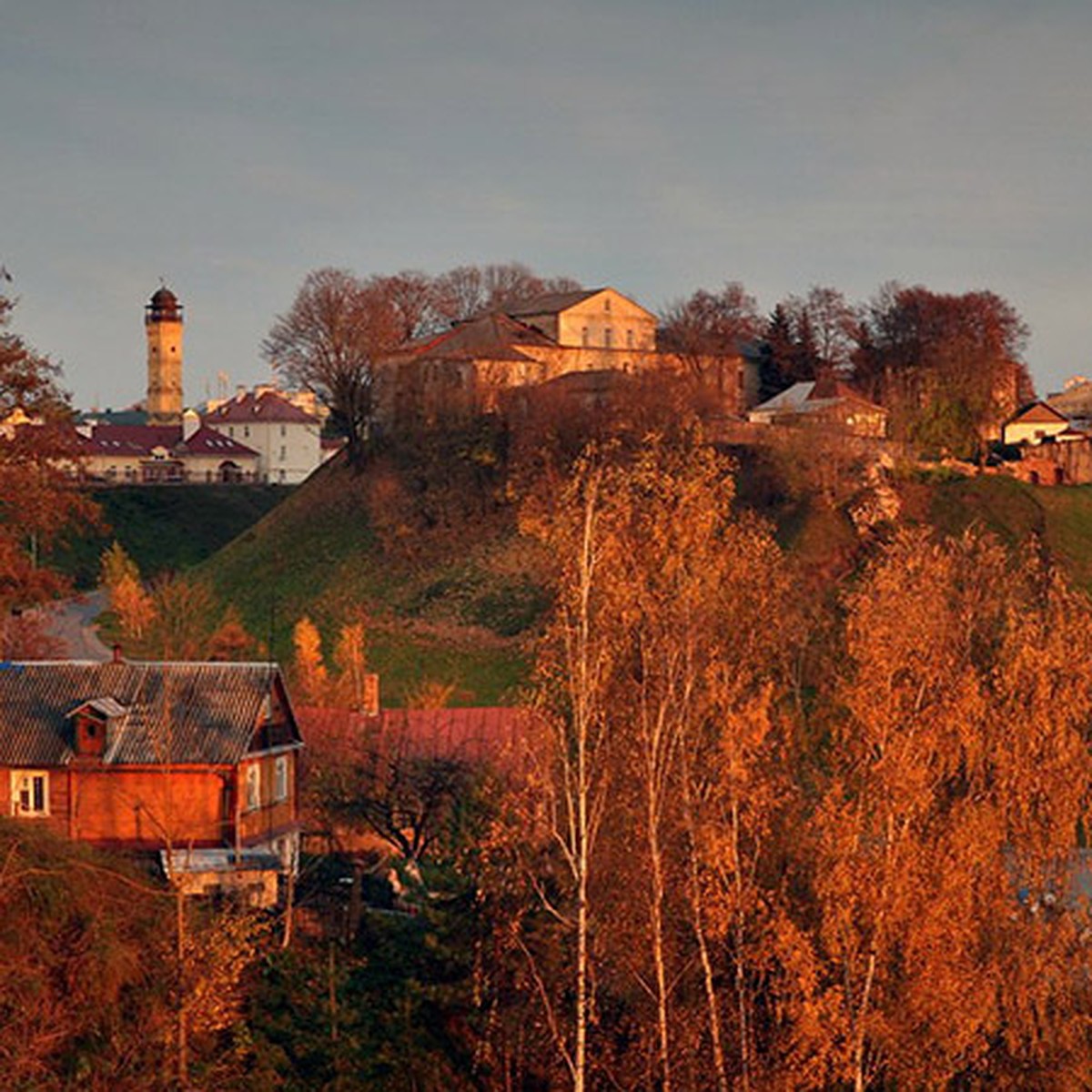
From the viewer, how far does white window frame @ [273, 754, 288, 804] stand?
1139 inches

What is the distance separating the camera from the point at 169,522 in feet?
258

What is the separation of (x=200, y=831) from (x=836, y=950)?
13386 mm

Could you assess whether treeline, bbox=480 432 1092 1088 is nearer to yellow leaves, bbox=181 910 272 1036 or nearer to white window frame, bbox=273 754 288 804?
yellow leaves, bbox=181 910 272 1036

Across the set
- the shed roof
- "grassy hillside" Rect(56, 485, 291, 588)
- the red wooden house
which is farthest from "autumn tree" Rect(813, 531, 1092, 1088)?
"grassy hillside" Rect(56, 485, 291, 588)

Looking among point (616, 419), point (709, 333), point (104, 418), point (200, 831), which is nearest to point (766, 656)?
point (200, 831)

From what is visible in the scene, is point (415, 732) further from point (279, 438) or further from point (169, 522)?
point (279, 438)

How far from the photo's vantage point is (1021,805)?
62.5 ft

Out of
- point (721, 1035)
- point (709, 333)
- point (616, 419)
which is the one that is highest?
point (709, 333)

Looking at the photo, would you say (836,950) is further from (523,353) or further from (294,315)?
(294,315)

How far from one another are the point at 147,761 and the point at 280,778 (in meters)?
2.99

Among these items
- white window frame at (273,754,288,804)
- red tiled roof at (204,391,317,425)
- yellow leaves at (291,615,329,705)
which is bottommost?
white window frame at (273,754,288,804)

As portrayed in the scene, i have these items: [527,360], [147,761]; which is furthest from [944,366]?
[147,761]

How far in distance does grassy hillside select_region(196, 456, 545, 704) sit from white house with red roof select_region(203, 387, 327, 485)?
88.6 feet

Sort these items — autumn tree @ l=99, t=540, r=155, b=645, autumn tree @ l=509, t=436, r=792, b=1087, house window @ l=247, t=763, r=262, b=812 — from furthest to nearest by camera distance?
autumn tree @ l=99, t=540, r=155, b=645 → house window @ l=247, t=763, r=262, b=812 → autumn tree @ l=509, t=436, r=792, b=1087
